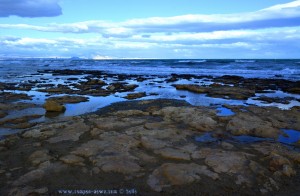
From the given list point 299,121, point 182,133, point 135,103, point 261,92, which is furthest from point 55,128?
point 261,92

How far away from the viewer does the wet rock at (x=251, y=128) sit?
30.5ft

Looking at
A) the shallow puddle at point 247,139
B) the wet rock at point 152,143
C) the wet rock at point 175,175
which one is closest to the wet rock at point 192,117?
the shallow puddle at point 247,139

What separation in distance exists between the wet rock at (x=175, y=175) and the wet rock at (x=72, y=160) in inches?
65.7

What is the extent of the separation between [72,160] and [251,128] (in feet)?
18.9

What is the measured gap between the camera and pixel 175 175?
5965 mm

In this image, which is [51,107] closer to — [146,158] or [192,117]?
[192,117]

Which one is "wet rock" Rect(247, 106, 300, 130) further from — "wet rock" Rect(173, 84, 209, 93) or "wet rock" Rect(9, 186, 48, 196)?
"wet rock" Rect(9, 186, 48, 196)

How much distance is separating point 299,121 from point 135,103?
293 inches

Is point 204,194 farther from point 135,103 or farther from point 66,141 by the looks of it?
point 135,103

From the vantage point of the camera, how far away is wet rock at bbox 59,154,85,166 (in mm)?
6570

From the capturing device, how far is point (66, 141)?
26.3ft

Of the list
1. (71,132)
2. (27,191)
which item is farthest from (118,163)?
(71,132)

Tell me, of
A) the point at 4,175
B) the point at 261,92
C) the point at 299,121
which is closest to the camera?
the point at 4,175

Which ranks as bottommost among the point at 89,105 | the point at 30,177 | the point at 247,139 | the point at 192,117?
the point at 89,105
